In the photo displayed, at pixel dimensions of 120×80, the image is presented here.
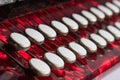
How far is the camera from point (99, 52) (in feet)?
2.37

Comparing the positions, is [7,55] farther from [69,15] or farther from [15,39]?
[69,15]

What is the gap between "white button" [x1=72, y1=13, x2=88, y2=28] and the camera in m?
0.76

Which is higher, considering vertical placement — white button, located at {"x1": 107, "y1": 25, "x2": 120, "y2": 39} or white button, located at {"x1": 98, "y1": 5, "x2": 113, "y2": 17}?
white button, located at {"x1": 98, "y1": 5, "x2": 113, "y2": 17}

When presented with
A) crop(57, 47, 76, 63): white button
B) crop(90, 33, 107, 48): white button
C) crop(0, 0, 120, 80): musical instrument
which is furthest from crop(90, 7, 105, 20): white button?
crop(57, 47, 76, 63): white button

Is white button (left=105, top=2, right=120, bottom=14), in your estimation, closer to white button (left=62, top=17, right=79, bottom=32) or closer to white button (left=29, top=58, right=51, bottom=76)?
white button (left=62, top=17, right=79, bottom=32)

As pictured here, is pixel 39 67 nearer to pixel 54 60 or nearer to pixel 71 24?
pixel 54 60

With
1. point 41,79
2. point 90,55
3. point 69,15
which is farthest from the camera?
point 69,15

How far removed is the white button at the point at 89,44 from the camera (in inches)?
27.0

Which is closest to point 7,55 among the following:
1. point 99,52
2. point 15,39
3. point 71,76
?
point 15,39

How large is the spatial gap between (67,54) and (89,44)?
3.4 inches

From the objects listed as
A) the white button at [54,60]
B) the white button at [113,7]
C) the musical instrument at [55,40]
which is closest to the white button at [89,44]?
the musical instrument at [55,40]

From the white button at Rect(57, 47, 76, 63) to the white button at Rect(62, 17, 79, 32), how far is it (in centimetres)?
10

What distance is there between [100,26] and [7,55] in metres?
0.33

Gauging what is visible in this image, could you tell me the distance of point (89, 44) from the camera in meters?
0.70
